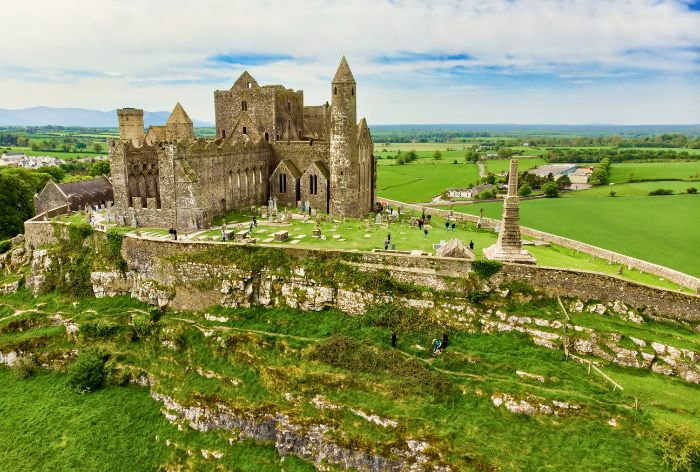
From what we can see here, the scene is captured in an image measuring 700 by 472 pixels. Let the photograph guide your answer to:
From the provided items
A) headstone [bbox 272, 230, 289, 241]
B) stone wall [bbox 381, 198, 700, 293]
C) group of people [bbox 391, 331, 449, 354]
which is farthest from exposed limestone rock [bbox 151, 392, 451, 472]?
stone wall [bbox 381, 198, 700, 293]

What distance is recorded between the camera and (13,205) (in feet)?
167

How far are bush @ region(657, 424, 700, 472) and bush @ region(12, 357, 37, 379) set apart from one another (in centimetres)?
3322

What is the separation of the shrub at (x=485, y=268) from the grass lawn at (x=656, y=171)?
273 feet

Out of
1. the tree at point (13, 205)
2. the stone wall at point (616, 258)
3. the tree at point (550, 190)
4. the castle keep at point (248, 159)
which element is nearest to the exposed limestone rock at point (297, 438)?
the castle keep at point (248, 159)

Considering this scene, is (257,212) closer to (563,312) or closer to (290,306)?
(290,306)

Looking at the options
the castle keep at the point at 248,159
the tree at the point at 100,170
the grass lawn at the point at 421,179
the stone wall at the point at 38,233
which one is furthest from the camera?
the grass lawn at the point at 421,179

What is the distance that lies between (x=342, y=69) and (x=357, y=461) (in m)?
30.2

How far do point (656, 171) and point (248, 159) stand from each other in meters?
93.1

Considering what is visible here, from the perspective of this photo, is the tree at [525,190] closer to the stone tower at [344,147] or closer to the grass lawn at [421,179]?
the grass lawn at [421,179]

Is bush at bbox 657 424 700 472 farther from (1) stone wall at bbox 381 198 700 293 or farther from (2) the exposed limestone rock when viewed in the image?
(1) stone wall at bbox 381 198 700 293

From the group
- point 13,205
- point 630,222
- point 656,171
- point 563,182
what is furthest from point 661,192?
point 13,205

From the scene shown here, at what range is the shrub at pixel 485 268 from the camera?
28.5m

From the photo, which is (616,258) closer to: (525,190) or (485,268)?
(485,268)

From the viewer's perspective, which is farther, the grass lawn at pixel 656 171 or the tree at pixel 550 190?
the grass lawn at pixel 656 171
